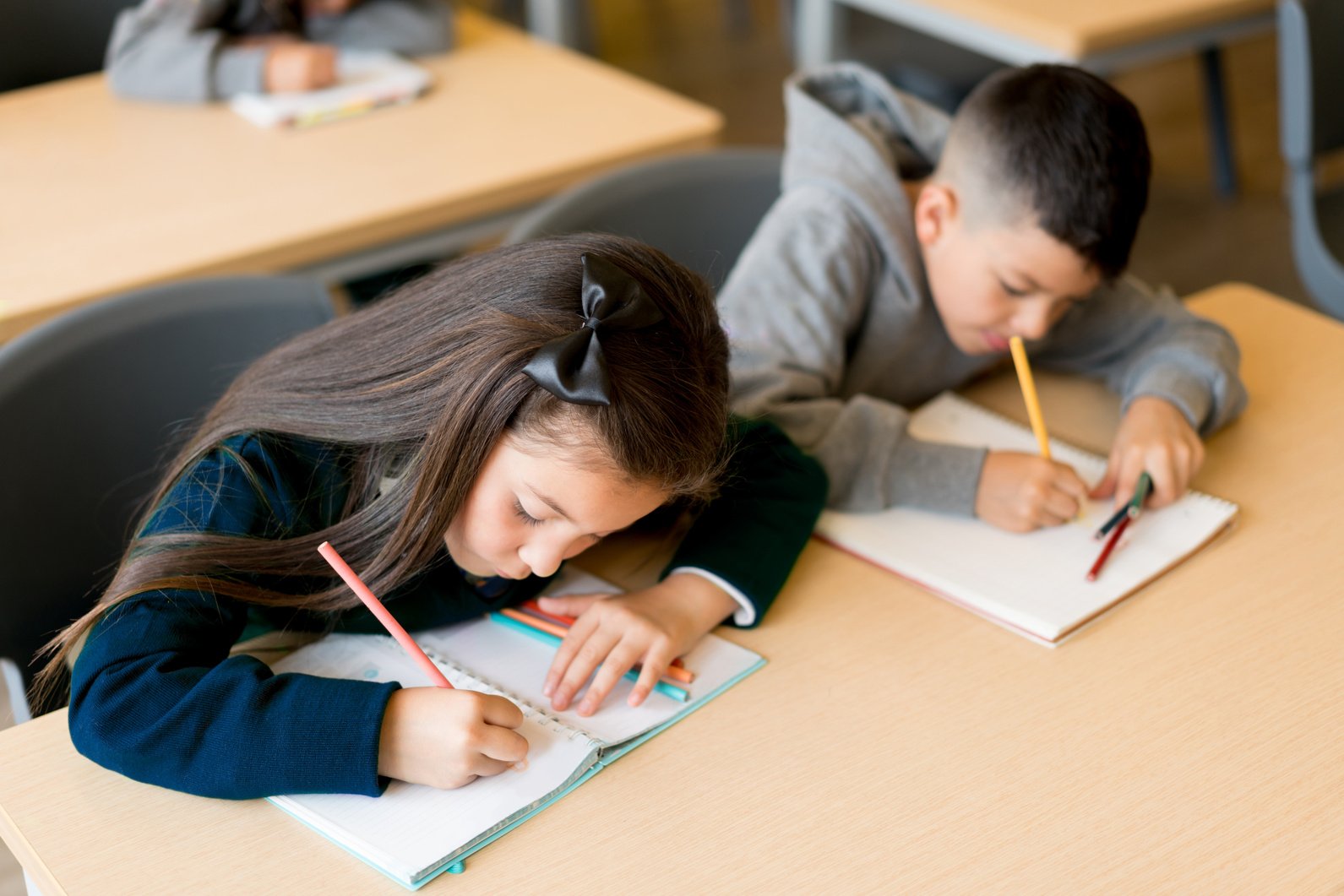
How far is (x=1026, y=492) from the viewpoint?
3.85 ft

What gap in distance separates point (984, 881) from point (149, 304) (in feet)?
3.00

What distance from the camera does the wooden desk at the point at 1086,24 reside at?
2.21 meters

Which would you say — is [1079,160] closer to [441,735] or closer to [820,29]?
[441,735]

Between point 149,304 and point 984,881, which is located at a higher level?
point 149,304

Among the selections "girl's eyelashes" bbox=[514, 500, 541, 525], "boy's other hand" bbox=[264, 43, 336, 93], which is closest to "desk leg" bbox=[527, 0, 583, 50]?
"boy's other hand" bbox=[264, 43, 336, 93]

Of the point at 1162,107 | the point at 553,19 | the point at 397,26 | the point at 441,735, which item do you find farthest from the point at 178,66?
the point at 1162,107

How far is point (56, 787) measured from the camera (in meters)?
0.90

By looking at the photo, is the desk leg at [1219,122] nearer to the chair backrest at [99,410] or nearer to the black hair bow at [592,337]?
the chair backrest at [99,410]

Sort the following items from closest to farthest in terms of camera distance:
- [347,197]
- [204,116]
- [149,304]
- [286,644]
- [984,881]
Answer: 1. [984,881]
2. [286,644]
3. [149,304]
4. [347,197]
5. [204,116]

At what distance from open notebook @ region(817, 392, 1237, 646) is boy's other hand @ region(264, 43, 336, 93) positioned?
4.21 feet

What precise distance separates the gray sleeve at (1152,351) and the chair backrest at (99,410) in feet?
2.68

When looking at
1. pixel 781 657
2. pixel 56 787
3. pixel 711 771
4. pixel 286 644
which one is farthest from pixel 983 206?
pixel 56 787

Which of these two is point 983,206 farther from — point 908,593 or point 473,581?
point 473,581

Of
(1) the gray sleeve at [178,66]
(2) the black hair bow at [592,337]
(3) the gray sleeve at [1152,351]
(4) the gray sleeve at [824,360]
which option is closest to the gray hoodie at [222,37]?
(1) the gray sleeve at [178,66]
